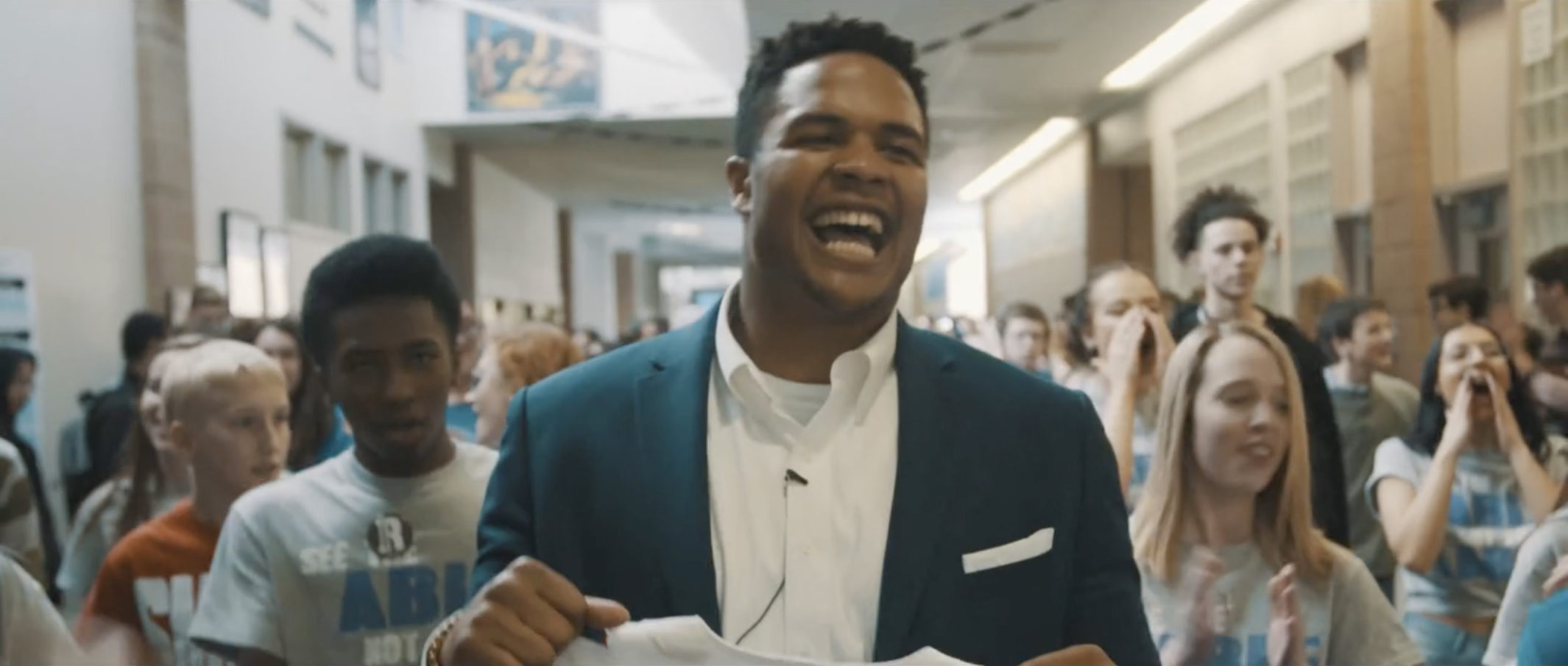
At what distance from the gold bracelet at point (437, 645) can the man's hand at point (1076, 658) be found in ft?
1.94

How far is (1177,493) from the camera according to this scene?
7.05 feet

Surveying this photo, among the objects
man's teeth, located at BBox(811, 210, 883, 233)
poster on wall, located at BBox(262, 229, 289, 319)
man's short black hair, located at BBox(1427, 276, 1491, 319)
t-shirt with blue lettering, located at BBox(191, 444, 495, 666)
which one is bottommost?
t-shirt with blue lettering, located at BBox(191, 444, 495, 666)

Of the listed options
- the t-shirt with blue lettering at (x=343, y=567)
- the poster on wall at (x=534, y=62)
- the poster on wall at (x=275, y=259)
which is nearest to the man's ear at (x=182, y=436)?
the t-shirt with blue lettering at (x=343, y=567)

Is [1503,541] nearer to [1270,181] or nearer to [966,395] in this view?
[1270,181]

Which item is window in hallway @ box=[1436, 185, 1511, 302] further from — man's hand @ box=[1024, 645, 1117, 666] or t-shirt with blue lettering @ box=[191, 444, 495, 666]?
t-shirt with blue lettering @ box=[191, 444, 495, 666]

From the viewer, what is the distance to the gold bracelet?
4.23 ft

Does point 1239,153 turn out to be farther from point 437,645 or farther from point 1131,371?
point 437,645

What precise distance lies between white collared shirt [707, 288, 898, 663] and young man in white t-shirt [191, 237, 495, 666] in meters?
0.70

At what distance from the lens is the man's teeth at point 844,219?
1.37m

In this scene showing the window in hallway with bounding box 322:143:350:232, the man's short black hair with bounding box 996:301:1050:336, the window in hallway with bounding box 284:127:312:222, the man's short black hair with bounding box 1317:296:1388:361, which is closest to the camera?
the man's short black hair with bounding box 1317:296:1388:361

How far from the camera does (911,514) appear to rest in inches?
55.7

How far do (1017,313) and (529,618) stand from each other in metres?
A: 2.85

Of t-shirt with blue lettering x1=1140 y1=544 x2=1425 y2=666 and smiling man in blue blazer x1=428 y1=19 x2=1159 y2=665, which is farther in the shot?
t-shirt with blue lettering x1=1140 y1=544 x2=1425 y2=666

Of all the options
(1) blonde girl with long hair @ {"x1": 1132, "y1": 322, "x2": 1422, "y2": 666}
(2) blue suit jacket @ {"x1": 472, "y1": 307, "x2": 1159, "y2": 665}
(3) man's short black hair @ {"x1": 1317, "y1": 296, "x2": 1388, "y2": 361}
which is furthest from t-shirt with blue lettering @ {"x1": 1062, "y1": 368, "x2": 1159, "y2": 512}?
(2) blue suit jacket @ {"x1": 472, "y1": 307, "x2": 1159, "y2": 665}
